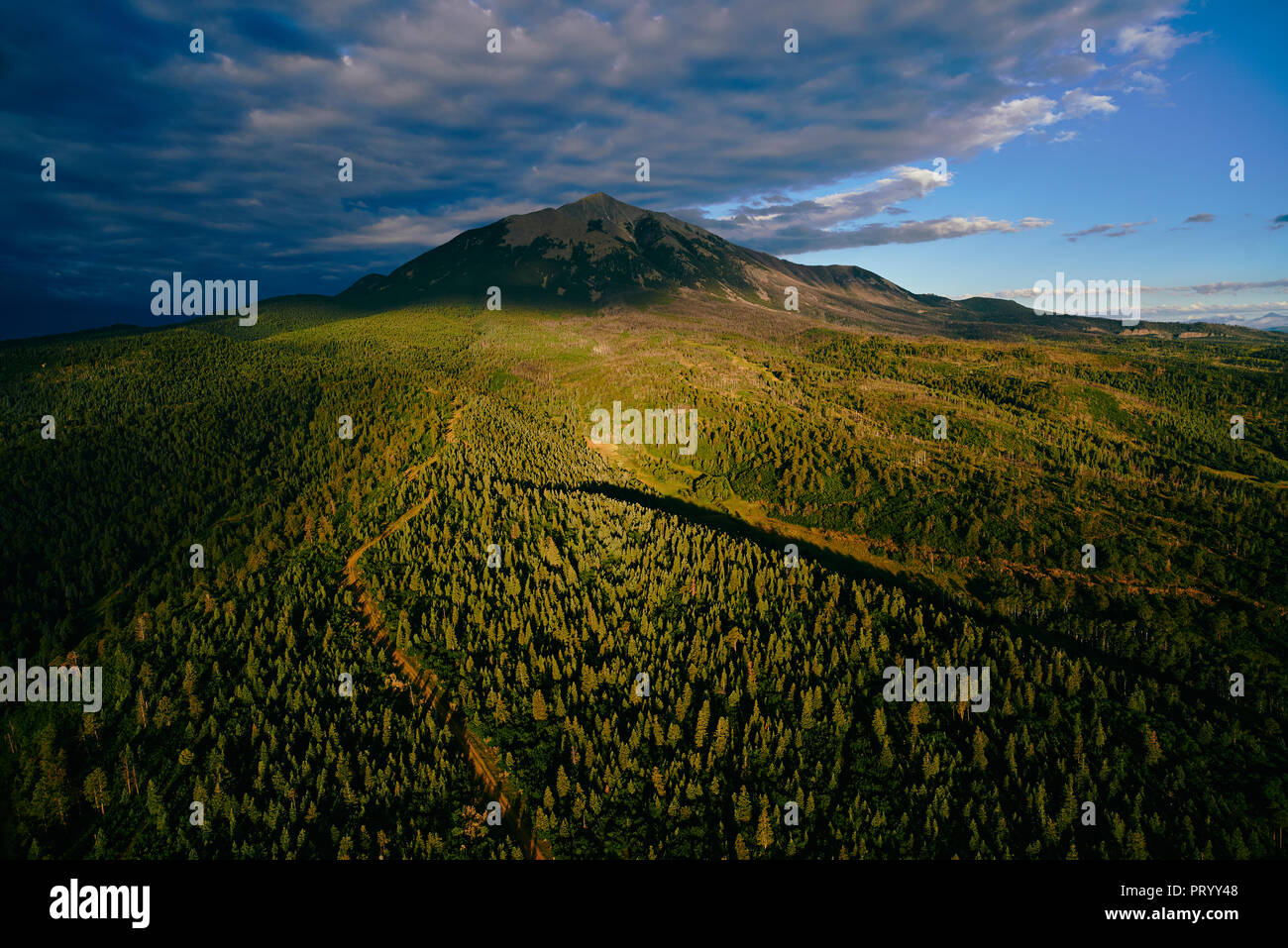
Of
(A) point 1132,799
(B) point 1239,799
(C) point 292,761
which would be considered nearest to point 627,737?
(C) point 292,761

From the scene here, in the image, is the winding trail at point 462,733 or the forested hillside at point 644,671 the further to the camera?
the winding trail at point 462,733

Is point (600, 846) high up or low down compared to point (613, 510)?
down

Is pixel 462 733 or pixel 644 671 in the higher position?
pixel 644 671

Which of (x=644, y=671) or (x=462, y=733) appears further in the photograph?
(x=644, y=671)

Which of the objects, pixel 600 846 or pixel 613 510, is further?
pixel 613 510

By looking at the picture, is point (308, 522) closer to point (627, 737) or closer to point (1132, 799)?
point (627, 737)

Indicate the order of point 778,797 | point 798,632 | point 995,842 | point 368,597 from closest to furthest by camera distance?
point 995,842 < point 778,797 < point 798,632 < point 368,597

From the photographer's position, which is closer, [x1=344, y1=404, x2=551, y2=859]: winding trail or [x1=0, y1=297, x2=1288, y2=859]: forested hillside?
[x1=0, y1=297, x2=1288, y2=859]: forested hillside

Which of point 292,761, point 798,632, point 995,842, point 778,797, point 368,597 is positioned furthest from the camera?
point 368,597
